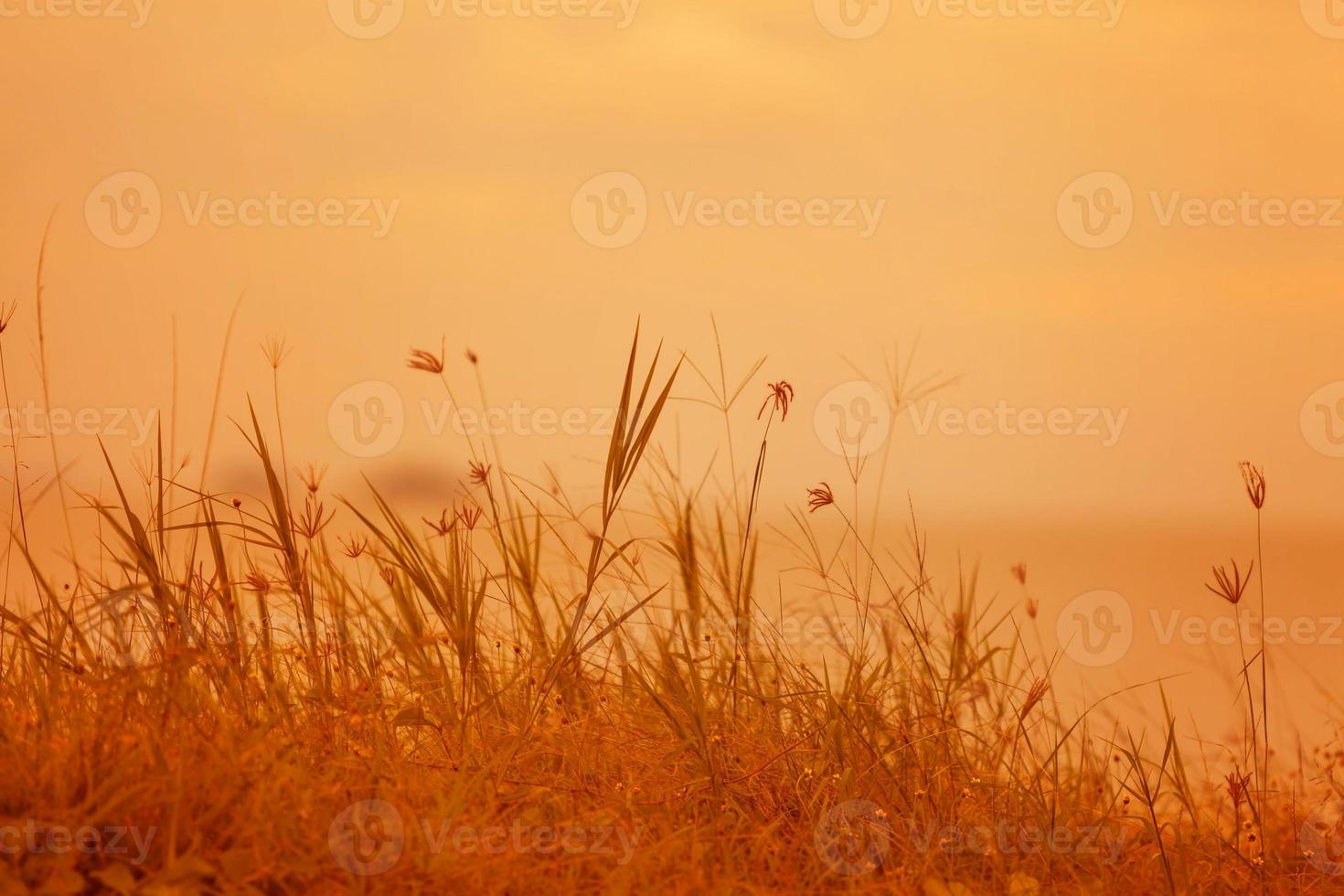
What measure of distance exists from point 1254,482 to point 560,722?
1.49 meters

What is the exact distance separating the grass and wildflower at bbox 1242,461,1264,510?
18.8 inches

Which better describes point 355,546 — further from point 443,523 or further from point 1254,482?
point 1254,482

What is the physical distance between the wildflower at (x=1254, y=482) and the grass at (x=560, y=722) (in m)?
0.48

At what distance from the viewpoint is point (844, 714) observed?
2.02 m

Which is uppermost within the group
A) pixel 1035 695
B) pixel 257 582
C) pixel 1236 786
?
pixel 257 582

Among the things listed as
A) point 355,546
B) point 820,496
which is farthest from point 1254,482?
point 355,546

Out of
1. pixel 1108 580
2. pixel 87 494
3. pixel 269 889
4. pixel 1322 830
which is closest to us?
pixel 269 889

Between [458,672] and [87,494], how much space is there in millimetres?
885

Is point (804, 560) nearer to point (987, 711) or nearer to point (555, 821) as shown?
point (987, 711)

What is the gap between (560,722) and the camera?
6.54ft

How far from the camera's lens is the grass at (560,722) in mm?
1494

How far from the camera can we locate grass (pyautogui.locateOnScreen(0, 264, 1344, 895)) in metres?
1.49

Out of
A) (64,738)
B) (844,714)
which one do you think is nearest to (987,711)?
(844,714)

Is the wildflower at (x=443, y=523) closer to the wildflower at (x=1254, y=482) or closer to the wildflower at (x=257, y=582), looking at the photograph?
the wildflower at (x=257, y=582)
